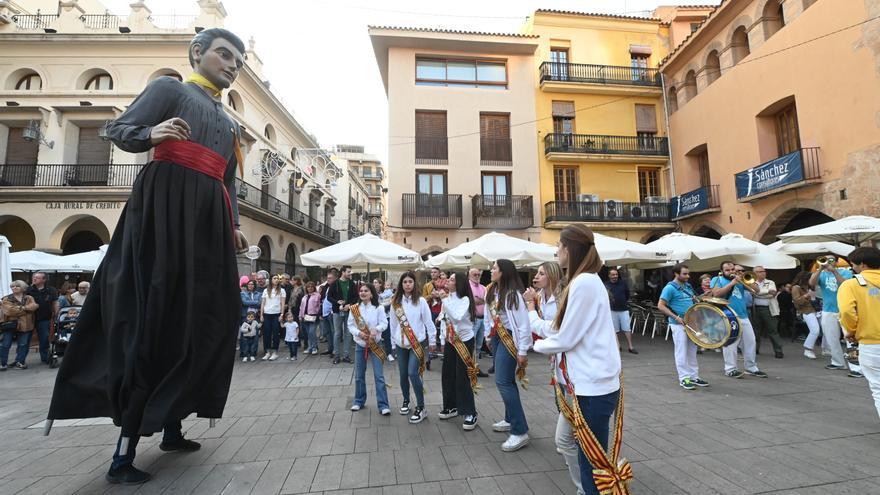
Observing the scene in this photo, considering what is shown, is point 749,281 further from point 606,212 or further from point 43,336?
point 43,336

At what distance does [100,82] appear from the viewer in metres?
18.6

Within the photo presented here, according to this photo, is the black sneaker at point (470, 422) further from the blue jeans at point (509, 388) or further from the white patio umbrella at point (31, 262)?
the white patio umbrella at point (31, 262)

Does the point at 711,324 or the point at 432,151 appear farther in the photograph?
the point at 432,151

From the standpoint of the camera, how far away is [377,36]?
20078mm

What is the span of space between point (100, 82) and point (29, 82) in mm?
3283

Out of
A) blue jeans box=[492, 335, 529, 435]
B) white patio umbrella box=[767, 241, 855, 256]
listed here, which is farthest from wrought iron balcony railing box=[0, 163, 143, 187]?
white patio umbrella box=[767, 241, 855, 256]

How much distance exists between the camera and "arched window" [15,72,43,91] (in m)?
18.6

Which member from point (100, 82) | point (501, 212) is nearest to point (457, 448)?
point (501, 212)

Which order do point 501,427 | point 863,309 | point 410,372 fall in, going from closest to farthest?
point 863,309
point 501,427
point 410,372

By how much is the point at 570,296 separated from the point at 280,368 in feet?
24.0

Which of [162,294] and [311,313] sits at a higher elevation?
[162,294]

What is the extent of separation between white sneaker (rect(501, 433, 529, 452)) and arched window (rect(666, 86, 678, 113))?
22784 mm

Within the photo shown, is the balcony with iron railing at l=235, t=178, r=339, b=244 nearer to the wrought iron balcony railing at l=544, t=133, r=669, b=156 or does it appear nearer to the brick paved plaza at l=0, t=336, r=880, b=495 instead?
the brick paved plaza at l=0, t=336, r=880, b=495

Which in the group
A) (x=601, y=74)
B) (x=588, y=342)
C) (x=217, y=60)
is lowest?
(x=588, y=342)
